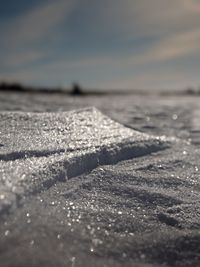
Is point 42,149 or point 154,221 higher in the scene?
point 42,149

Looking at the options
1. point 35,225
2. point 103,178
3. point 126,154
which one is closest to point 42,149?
point 103,178

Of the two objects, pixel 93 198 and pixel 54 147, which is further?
pixel 54 147

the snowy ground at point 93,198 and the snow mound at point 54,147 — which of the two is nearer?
the snowy ground at point 93,198

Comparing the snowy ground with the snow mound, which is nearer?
the snowy ground

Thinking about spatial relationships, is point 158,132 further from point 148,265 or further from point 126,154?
point 148,265
